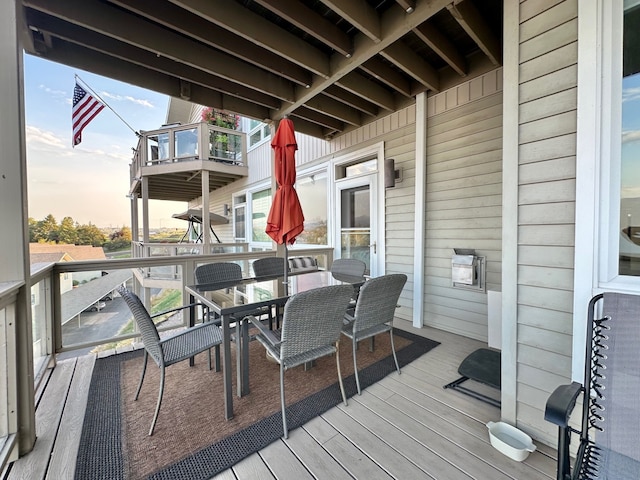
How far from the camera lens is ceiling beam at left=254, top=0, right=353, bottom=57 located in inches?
82.8

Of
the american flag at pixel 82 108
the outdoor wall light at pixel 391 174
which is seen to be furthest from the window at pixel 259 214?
the outdoor wall light at pixel 391 174

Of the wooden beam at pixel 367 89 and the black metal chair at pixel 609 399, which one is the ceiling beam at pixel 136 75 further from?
the black metal chair at pixel 609 399

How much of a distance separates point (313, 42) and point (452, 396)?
361 centimetres

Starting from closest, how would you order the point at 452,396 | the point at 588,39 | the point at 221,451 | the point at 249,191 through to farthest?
1. the point at 588,39
2. the point at 221,451
3. the point at 452,396
4. the point at 249,191

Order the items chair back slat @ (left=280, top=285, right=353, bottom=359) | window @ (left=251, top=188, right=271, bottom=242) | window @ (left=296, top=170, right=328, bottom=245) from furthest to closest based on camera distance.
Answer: window @ (left=251, top=188, right=271, bottom=242) < window @ (left=296, top=170, right=328, bottom=245) < chair back slat @ (left=280, top=285, right=353, bottom=359)

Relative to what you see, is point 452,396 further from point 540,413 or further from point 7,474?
point 7,474

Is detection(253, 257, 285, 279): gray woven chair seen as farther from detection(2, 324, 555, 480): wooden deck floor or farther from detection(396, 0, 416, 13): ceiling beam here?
detection(396, 0, 416, 13): ceiling beam

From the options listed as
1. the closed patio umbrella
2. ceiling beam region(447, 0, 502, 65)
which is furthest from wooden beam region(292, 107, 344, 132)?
ceiling beam region(447, 0, 502, 65)

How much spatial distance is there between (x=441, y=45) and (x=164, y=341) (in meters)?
3.70

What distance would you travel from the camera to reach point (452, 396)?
210 cm

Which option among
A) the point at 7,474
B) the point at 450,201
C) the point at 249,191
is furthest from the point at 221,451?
the point at 249,191

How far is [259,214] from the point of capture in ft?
25.7

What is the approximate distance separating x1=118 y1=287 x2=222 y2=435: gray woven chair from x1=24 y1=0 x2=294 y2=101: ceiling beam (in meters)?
Answer: 2.21

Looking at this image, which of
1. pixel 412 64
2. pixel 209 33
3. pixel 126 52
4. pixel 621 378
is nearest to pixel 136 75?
pixel 126 52
